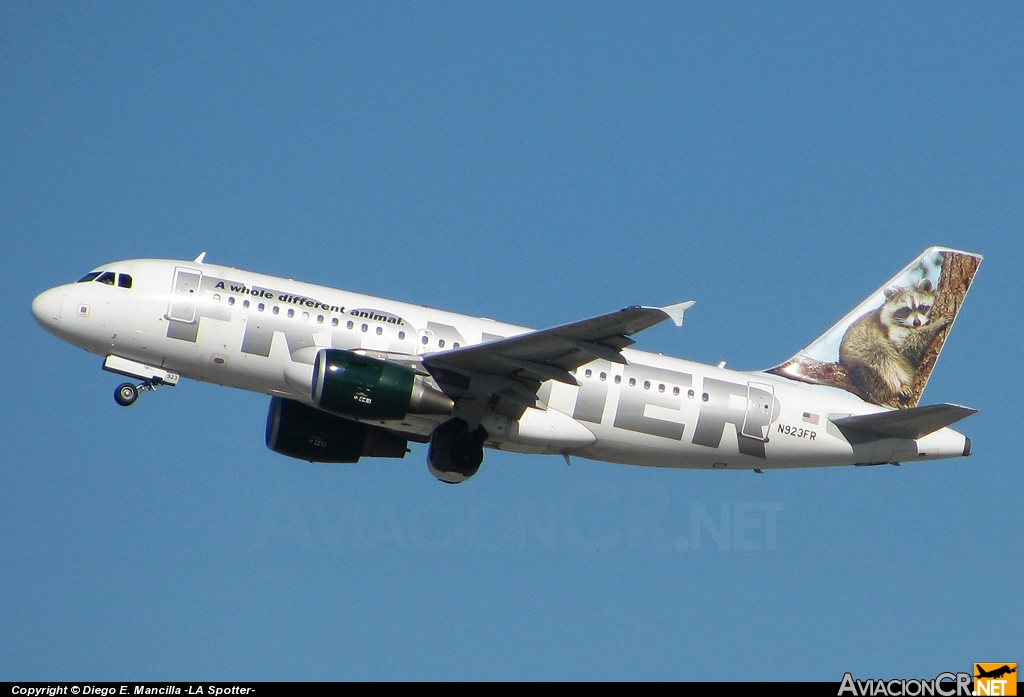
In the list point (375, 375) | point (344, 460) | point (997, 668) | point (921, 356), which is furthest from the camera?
point (921, 356)

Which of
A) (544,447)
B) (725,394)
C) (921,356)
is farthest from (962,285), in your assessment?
(544,447)

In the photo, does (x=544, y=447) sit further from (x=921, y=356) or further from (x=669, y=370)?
(x=921, y=356)

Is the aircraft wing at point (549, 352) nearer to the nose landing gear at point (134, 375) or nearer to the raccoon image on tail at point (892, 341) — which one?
the nose landing gear at point (134, 375)

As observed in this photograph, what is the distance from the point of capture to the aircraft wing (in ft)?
Answer: 104

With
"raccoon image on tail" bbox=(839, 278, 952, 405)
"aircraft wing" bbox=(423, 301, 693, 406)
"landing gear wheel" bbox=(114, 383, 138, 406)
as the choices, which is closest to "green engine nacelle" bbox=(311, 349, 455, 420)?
"aircraft wing" bbox=(423, 301, 693, 406)

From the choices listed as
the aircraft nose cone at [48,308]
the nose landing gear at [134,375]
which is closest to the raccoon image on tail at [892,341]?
the nose landing gear at [134,375]

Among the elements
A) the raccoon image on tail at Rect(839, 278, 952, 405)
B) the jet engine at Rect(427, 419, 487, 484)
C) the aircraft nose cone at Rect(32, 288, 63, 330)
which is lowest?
the jet engine at Rect(427, 419, 487, 484)

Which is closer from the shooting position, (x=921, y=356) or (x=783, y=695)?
(x=783, y=695)

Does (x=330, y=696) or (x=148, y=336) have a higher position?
(x=148, y=336)

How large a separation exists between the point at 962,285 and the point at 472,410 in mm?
17361

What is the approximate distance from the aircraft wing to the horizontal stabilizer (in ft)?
28.8

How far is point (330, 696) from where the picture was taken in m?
27.7

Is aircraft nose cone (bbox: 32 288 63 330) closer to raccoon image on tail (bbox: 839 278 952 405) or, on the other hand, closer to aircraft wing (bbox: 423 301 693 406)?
aircraft wing (bbox: 423 301 693 406)

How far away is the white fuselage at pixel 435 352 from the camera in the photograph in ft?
116
